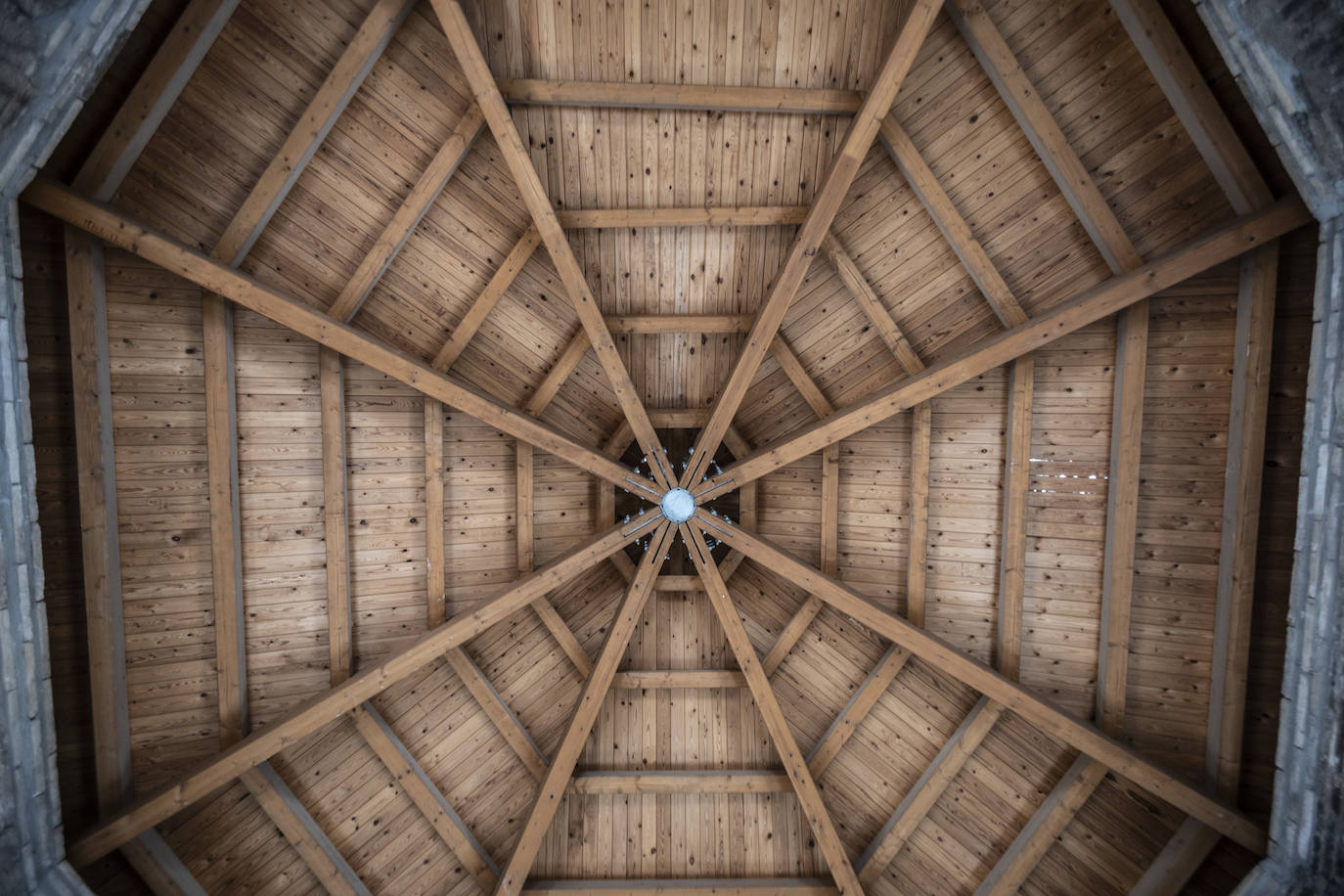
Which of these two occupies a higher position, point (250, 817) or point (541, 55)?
point (541, 55)

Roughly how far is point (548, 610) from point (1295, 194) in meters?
9.44

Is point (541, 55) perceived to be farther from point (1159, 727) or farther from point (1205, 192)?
point (1159, 727)

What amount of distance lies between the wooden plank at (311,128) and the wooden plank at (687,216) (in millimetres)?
2401

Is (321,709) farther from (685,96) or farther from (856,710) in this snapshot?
(685,96)

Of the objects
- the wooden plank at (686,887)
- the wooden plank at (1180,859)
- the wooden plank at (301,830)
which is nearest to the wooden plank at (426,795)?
the wooden plank at (686,887)

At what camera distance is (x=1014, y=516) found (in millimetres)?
7898

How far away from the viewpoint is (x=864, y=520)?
28.5 ft

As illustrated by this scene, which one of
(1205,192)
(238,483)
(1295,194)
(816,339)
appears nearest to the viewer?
(1295,194)

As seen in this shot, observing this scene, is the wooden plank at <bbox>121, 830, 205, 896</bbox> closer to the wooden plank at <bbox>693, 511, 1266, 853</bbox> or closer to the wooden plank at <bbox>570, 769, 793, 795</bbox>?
the wooden plank at <bbox>570, 769, 793, 795</bbox>

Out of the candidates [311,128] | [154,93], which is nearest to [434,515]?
[311,128]

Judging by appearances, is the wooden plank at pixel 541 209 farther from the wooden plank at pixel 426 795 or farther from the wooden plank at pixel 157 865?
the wooden plank at pixel 157 865

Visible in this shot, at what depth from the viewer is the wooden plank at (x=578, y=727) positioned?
25.3 ft

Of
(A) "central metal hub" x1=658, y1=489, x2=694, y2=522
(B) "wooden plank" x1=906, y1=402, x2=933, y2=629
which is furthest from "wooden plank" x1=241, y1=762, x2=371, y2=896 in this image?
(B) "wooden plank" x1=906, y1=402, x2=933, y2=629

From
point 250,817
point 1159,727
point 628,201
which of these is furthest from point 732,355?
point 250,817
